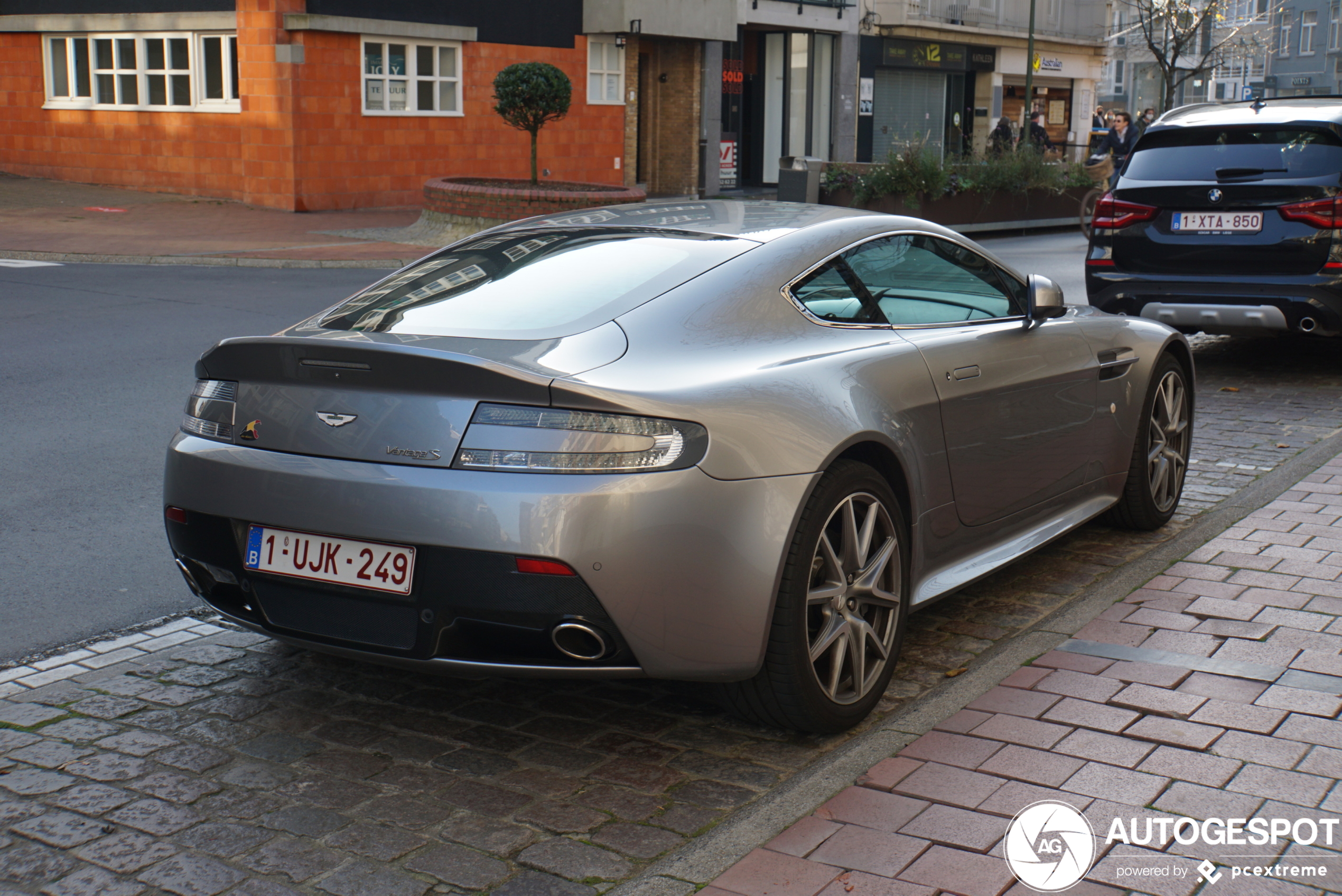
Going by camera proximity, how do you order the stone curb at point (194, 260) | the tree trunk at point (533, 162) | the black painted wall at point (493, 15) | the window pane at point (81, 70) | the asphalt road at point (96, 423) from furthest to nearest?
the window pane at point (81, 70)
the black painted wall at point (493, 15)
the tree trunk at point (533, 162)
the stone curb at point (194, 260)
the asphalt road at point (96, 423)

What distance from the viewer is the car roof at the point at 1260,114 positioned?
9.01m

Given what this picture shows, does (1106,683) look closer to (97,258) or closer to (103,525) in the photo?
(103,525)

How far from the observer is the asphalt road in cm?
475

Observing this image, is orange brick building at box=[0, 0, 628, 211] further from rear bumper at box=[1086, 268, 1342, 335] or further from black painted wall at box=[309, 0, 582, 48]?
rear bumper at box=[1086, 268, 1342, 335]

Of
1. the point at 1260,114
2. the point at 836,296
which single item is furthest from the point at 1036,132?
the point at 836,296

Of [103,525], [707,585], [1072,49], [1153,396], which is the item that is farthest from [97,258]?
[1072,49]

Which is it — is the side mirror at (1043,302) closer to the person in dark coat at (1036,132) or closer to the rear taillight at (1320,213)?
the rear taillight at (1320,213)

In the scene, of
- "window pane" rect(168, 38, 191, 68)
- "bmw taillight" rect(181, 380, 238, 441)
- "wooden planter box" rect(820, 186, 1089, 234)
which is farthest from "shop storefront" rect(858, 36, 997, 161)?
"bmw taillight" rect(181, 380, 238, 441)

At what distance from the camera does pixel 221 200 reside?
2380 cm

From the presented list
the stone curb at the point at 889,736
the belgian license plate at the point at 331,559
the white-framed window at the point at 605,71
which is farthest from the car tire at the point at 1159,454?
the white-framed window at the point at 605,71

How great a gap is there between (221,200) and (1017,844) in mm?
23006

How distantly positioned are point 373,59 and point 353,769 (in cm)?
2195

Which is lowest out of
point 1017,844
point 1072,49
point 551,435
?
point 1017,844

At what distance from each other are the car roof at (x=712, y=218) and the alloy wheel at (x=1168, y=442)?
1748 mm
